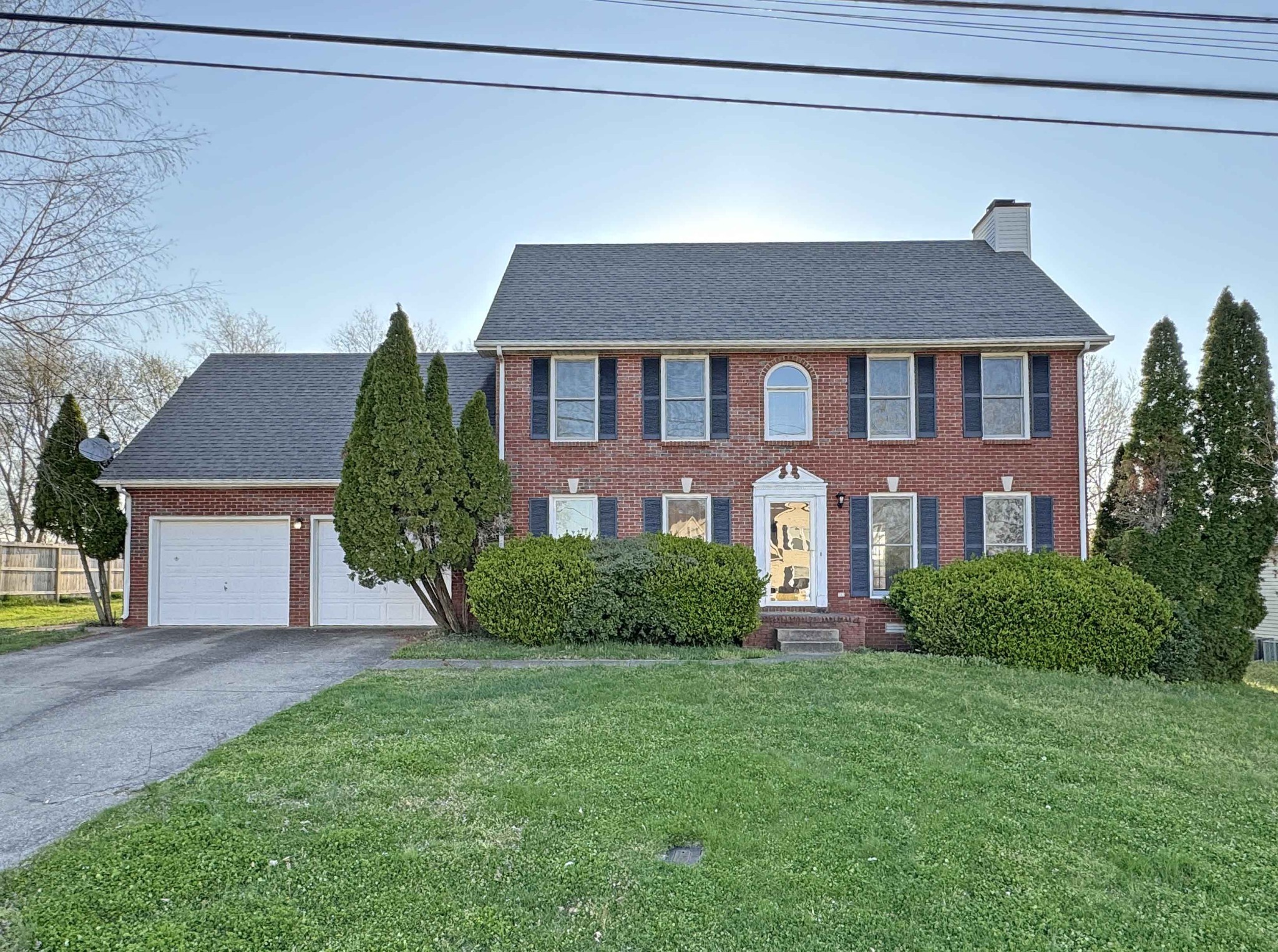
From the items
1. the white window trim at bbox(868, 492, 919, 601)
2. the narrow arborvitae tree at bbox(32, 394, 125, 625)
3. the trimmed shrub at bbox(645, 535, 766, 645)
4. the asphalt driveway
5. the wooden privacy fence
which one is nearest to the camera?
the asphalt driveway

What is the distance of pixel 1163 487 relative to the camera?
10977 mm

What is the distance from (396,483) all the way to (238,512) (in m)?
4.69

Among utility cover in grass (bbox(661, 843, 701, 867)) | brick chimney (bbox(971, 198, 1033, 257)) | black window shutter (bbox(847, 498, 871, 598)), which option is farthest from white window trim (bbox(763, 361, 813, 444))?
utility cover in grass (bbox(661, 843, 701, 867))

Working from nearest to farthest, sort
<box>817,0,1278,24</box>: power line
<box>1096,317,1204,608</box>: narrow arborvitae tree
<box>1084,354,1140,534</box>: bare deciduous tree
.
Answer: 1. <box>817,0,1278,24</box>: power line
2. <box>1096,317,1204,608</box>: narrow arborvitae tree
3. <box>1084,354,1140,534</box>: bare deciduous tree

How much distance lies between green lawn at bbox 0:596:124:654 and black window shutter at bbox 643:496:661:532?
29.4 feet

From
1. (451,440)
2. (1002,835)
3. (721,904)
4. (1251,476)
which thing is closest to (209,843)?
(721,904)

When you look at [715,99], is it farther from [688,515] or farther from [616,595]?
[688,515]

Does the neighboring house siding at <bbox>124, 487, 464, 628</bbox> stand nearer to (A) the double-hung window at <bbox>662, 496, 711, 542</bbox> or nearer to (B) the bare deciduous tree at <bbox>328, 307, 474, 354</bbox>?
(A) the double-hung window at <bbox>662, 496, 711, 542</bbox>

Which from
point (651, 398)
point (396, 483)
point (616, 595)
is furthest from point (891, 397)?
point (396, 483)

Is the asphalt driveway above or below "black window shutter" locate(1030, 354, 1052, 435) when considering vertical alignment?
below

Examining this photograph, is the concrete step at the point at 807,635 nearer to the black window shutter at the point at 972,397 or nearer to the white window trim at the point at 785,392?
the white window trim at the point at 785,392

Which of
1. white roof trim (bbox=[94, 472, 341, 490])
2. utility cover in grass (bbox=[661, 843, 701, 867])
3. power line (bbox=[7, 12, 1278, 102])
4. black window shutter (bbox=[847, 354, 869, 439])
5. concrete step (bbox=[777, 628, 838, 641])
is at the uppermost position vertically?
power line (bbox=[7, 12, 1278, 102])

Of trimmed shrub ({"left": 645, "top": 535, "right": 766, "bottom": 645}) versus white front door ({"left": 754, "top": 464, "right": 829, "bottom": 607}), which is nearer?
trimmed shrub ({"left": 645, "top": 535, "right": 766, "bottom": 645})

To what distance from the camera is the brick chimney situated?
49.0 feet
